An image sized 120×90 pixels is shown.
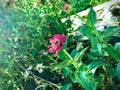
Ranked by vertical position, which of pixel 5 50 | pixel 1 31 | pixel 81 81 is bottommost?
pixel 81 81

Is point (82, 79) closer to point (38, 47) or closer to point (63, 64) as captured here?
point (63, 64)

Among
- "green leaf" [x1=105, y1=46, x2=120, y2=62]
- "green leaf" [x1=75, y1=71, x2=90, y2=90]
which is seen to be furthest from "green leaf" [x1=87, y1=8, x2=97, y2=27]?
"green leaf" [x1=75, y1=71, x2=90, y2=90]

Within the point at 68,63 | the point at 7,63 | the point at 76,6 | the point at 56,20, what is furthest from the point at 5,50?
the point at 76,6

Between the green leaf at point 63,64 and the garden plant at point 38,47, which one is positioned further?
the garden plant at point 38,47

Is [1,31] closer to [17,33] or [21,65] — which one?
[17,33]

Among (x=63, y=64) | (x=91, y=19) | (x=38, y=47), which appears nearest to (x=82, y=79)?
(x=63, y=64)

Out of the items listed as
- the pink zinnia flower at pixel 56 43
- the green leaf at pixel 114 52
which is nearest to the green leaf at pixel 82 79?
the green leaf at pixel 114 52

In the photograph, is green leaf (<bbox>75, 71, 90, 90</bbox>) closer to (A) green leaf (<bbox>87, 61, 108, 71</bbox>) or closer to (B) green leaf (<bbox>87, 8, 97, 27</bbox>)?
(A) green leaf (<bbox>87, 61, 108, 71</bbox>)

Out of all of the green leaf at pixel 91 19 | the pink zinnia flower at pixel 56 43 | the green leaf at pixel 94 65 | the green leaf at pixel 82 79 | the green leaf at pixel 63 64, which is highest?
the pink zinnia flower at pixel 56 43

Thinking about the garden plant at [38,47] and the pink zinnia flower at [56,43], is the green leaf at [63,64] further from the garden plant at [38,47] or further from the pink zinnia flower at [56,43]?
the pink zinnia flower at [56,43]

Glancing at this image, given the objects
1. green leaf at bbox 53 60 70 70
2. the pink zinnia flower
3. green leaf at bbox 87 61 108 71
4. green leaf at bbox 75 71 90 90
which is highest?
the pink zinnia flower

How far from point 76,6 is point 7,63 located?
400 cm

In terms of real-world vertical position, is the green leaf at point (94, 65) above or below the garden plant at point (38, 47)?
below

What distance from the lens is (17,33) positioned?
290 centimetres
